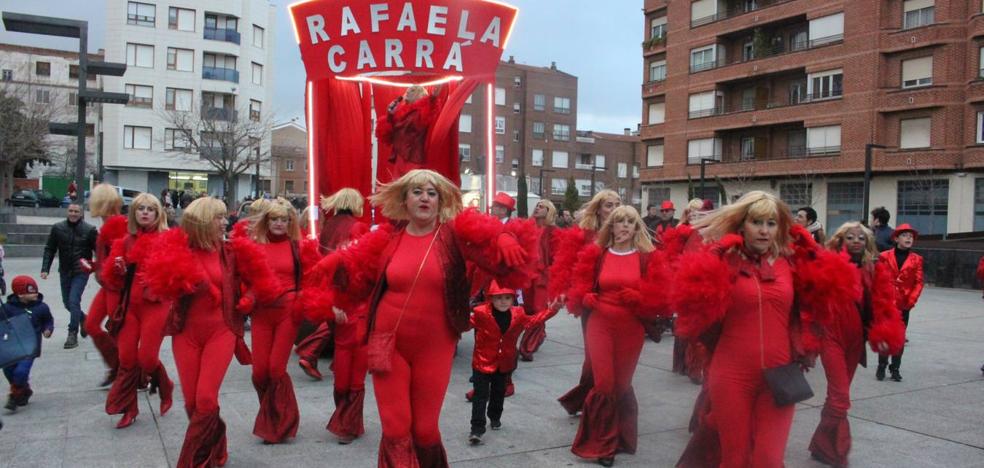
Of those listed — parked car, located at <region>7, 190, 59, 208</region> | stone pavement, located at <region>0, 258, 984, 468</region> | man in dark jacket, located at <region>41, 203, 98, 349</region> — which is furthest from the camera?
parked car, located at <region>7, 190, 59, 208</region>

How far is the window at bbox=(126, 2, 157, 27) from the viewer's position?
167 ft

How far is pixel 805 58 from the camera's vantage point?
1517 inches

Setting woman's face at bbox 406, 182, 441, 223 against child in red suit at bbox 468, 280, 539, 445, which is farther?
child in red suit at bbox 468, 280, 539, 445

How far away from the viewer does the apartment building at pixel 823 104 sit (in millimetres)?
33125

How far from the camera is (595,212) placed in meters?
6.54

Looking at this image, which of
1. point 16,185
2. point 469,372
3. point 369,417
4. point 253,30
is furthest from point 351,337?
point 16,185

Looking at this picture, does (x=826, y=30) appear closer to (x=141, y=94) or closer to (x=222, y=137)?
(x=222, y=137)

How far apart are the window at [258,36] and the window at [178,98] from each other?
6182 mm

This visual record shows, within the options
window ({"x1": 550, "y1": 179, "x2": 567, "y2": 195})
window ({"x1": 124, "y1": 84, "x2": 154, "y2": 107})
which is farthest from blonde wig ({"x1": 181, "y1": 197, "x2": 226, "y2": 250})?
window ({"x1": 550, "y1": 179, "x2": 567, "y2": 195})

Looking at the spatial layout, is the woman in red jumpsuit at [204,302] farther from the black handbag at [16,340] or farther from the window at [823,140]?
the window at [823,140]

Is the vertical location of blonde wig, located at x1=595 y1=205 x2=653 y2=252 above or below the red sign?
below

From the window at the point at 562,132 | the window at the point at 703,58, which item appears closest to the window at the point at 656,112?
the window at the point at 703,58

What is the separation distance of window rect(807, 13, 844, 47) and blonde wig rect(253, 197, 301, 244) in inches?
1443

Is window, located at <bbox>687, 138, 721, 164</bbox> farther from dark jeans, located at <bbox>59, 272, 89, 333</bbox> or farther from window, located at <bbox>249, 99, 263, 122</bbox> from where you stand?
dark jeans, located at <bbox>59, 272, 89, 333</bbox>
